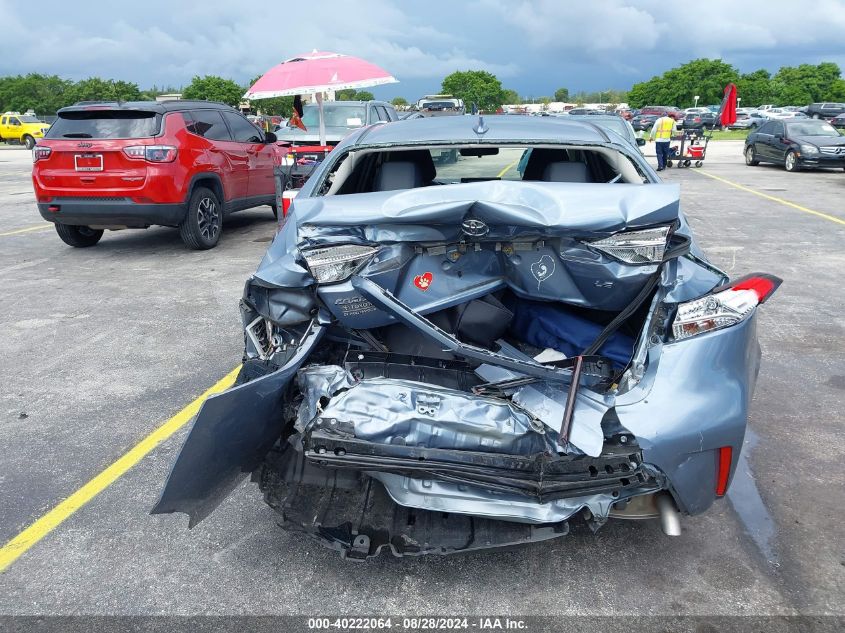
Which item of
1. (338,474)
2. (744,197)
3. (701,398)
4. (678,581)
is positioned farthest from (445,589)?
(744,197)

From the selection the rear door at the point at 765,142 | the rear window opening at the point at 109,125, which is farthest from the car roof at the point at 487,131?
the rear door at the point at 765,142

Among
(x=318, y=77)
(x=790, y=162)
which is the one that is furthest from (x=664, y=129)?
(x=318, y=77)

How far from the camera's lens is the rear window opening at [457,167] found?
374 cm

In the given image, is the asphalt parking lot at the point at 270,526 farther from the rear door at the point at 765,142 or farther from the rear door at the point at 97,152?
the rear door at the point at 765,142

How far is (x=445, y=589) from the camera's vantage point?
2.63 meters

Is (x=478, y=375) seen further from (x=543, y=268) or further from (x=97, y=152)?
(x=97, y=152)

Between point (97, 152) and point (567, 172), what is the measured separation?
6343 mm

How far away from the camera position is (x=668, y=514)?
2496 millimetres

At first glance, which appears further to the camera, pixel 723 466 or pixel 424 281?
pixel 424 281

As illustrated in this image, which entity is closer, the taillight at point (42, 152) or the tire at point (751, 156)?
the taillight at point (42, 152)

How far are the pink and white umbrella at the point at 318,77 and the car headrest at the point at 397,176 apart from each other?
6.40 metres

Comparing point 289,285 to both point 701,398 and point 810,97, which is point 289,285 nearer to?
point 701,398

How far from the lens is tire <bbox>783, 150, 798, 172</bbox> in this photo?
18.9m

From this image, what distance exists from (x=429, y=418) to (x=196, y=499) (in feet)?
2.95
